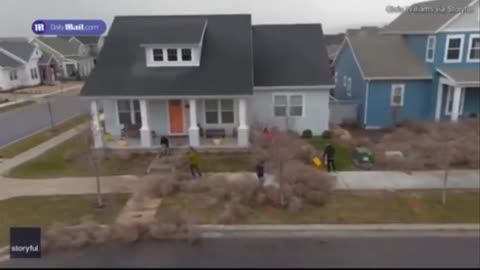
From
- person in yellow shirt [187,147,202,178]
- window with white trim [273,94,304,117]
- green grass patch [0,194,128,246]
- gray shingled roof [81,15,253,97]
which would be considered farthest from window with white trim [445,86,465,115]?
green grass patch [0,194,128,246]

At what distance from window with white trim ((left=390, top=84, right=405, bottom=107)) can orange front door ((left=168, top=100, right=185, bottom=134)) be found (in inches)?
474

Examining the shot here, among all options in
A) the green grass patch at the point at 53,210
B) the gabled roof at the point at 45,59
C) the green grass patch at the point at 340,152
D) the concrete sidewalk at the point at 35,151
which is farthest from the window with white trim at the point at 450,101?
the gabled roof at the point at 45,59

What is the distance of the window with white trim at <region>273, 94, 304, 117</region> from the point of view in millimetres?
21547

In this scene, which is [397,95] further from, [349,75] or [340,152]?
[340,152]

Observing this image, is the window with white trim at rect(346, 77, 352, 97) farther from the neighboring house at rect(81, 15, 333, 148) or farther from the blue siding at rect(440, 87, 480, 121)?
the blue siding at rect(440, 87, 480, 121)

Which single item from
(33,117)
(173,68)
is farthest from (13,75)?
(173,68)

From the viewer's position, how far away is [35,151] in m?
20.8

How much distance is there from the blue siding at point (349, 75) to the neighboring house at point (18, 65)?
43106mm

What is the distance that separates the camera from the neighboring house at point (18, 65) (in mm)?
52156

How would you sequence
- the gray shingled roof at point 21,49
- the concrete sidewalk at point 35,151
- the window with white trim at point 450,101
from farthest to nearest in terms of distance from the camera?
the gray shingled roof at point 21,49 < the window with white trim at point 450,101 < the concrete sidewalk at point 35,151

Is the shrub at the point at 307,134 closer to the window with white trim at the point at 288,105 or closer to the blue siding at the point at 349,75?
the window with white trim at the point at 288,105

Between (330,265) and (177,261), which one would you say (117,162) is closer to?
(177,261)

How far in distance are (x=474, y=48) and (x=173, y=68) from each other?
647 inches

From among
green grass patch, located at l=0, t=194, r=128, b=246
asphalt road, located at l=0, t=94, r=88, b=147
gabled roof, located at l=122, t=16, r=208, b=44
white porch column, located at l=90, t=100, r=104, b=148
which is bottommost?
green grass patch, located at l=0, t=194, r=128, b=246
